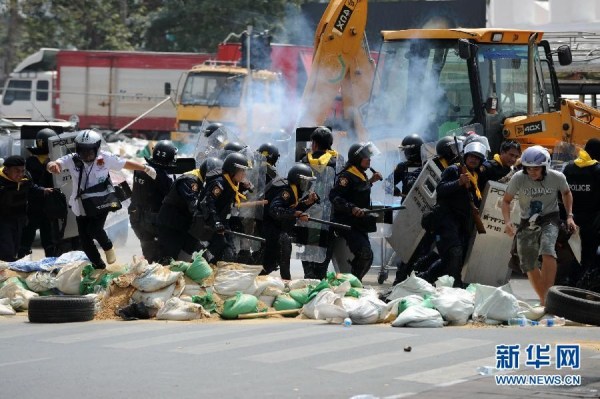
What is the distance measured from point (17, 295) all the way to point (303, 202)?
10.9 ft

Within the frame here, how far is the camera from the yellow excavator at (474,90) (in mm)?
17656

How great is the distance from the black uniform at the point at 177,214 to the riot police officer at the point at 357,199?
162 centimetres

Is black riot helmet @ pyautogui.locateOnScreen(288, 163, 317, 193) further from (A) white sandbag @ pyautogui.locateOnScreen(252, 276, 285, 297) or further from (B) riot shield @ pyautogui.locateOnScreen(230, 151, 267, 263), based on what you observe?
(A) white sandbag @ pyautogui.locateOnScreen(252, 276, 285, 297)

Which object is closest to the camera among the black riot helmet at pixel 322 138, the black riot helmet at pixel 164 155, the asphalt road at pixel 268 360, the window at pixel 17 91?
the asphalt road at pixel 268 360

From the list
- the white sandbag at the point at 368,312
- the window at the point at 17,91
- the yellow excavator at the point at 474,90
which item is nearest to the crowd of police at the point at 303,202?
the white sandbag at the point at 368,312

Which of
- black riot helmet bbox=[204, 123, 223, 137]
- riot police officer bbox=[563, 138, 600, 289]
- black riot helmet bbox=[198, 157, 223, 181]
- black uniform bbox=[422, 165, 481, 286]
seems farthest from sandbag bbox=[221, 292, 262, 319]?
black riot helmet bbox=[204, 123, 223, 137]

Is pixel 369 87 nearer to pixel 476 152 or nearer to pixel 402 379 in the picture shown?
pixel 476 152

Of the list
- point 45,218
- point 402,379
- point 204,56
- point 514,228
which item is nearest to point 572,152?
point 514,228

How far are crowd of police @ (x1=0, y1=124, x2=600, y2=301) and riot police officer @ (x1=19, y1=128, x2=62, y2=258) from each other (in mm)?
53

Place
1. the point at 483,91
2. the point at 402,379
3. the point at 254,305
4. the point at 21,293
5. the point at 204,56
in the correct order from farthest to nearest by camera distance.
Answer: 1. the point at 204,56
2. the point at 483,91
3. the point at 21,293
4. the point at 254,305
5. the point at 402,379

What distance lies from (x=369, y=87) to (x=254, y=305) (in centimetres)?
959

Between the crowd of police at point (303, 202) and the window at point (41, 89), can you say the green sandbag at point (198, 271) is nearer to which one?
the crowd of police at point (303, 202)

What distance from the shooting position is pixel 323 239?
1495cm

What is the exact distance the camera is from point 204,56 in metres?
43.8
